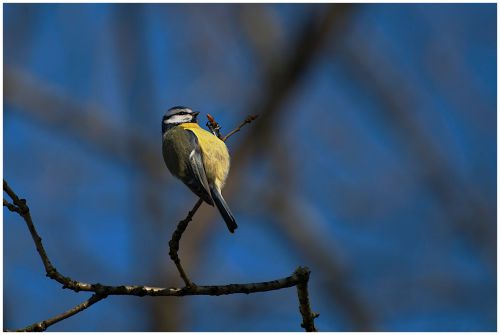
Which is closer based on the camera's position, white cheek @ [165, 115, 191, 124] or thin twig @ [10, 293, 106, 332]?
thin twig @ [10, 293, 106, 332]

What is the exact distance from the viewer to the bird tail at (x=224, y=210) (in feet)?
9.64

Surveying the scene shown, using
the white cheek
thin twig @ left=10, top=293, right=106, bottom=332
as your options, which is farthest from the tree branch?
the white cheek

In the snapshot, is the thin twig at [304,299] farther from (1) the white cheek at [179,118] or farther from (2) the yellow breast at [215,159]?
(1) the white cheek at [179,118]

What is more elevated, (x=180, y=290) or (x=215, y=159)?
(x=215, y=159)

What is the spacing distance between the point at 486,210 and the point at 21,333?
572 cm

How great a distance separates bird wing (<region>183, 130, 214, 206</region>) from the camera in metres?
3.44

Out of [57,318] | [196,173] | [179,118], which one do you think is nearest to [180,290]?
[57,318]

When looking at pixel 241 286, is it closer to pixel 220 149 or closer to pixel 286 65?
pixel 220 149

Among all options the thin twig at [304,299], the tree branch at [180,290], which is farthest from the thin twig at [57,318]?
the thin twig at [304,299]

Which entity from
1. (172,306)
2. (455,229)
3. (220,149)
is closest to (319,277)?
(455,229)

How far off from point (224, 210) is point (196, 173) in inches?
18.8

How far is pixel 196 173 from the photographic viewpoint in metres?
3.58

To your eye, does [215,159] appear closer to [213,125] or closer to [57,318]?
[213,125]

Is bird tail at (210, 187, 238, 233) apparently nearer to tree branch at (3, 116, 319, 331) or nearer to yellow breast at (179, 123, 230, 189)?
yellow breast at (179, 123, 230, 189)
